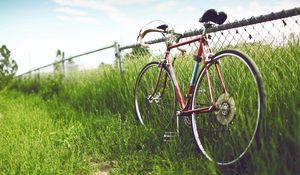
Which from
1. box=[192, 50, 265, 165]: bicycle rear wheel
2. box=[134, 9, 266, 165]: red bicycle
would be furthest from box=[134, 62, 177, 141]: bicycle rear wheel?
box=[192, 50, 265, 165]: bicycle rear wheel

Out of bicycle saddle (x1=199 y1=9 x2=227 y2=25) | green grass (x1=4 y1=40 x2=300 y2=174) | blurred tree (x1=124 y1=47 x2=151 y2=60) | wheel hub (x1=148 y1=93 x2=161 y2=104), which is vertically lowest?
green grass (x1=4 y1=40 x2=300 y2=174)

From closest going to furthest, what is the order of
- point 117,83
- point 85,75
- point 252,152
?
point 252,152 < point 117,83 < point 85,75

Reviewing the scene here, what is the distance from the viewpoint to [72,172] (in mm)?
3396

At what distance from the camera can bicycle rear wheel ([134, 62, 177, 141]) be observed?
14.1 feet

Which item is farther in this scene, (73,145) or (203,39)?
(73,145)

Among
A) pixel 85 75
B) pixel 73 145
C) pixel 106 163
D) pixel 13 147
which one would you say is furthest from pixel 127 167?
pixel 85 75

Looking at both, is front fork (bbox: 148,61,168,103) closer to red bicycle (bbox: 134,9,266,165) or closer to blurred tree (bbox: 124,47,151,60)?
red bicycle (bbox: 134,9,266,165)

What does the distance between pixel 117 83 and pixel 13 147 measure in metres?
2.63

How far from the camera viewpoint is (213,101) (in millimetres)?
3072

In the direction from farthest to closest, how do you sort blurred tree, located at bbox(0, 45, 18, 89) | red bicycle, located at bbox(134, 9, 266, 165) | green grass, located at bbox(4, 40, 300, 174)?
blurred tree, located at bbox(0, 45, 18, 89), red bicycle, located at bbox(134, 9, 266, 165), green grass, located at bbox(4, 40, 300, 174)

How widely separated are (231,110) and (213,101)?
0.23 m

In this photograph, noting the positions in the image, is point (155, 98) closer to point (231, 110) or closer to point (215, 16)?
point (215, 16)

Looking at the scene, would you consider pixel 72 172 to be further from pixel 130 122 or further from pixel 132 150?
pixel 130 122

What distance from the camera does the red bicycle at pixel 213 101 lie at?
9.39 feet
